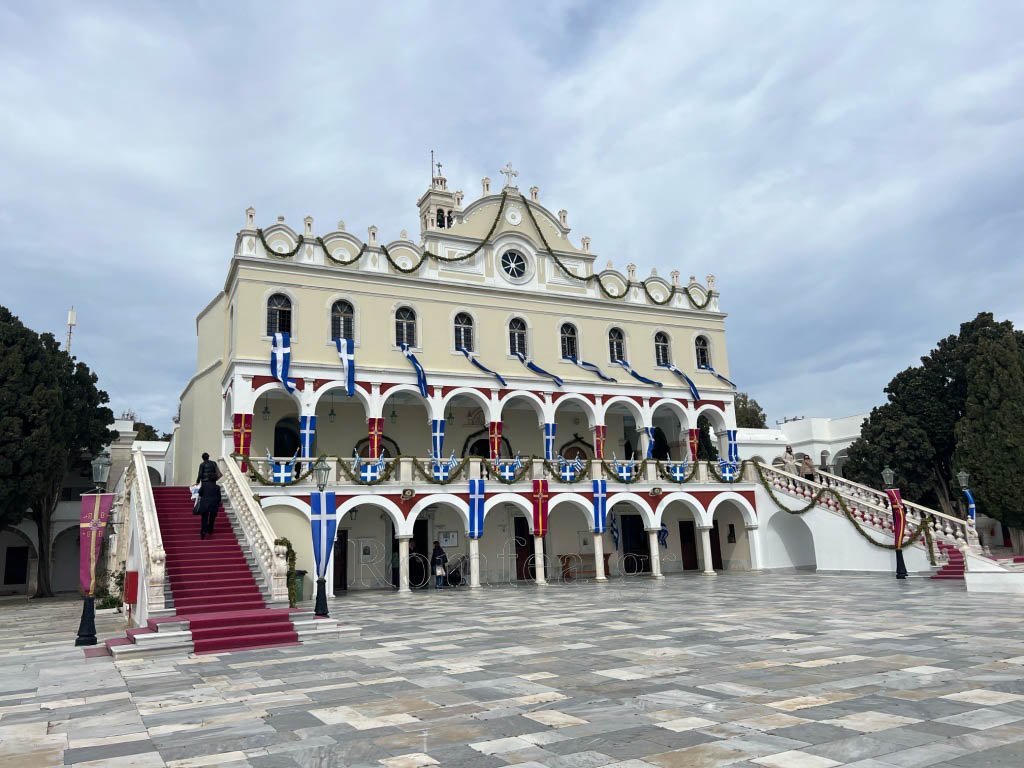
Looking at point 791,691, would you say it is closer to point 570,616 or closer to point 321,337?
point 570,616

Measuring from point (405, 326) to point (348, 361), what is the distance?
113 inches

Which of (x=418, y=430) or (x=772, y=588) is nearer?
(x=772, y=588)

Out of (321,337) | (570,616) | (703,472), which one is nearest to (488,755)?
(570,616)

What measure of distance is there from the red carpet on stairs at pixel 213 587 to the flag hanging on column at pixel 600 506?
1306cm

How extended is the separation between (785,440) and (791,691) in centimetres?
4023

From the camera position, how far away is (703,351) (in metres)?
32.3

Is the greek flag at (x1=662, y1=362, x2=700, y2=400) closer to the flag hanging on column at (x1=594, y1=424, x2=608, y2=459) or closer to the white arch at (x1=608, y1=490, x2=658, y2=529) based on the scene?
the flag hanging on column at (x1=594, y1=424, x2=608, y2=459)

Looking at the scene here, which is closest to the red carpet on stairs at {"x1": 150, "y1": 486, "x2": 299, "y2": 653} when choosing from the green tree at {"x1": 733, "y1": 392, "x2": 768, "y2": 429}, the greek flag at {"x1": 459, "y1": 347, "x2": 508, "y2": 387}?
the greek flag at {"x1": 459, "y1": 347, "x2": 508, "y2": 387}

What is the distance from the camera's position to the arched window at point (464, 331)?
2747cm

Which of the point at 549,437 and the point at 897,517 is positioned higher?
the point at 549,437

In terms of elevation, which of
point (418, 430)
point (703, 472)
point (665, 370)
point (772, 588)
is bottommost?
point (772, 588)

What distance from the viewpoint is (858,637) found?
432 inches

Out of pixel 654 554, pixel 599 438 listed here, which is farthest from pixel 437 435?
pixel 654 554

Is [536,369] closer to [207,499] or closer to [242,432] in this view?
[242,432]
